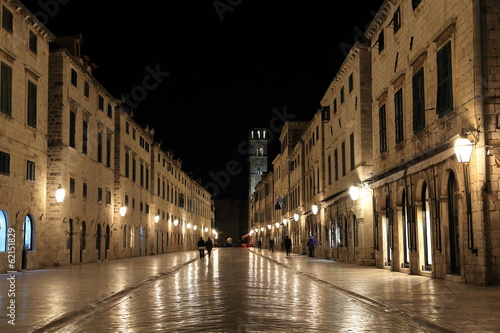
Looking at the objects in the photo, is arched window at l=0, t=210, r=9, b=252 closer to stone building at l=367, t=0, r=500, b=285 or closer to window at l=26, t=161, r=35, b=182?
window at l=26, t=161, r=35, b=182

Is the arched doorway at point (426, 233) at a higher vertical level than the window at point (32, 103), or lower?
lower

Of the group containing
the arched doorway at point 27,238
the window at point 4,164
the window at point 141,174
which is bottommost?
the arched doorway at point 27,238

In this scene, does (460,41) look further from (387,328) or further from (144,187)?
(144,187)

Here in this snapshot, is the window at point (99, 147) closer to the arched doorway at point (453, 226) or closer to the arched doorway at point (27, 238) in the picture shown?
the arched doorway at point (27, 238)

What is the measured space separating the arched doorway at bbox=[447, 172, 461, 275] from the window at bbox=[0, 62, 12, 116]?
18321 mm

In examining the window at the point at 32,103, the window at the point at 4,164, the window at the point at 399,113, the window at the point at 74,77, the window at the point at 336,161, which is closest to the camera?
the window at the point at 399,113

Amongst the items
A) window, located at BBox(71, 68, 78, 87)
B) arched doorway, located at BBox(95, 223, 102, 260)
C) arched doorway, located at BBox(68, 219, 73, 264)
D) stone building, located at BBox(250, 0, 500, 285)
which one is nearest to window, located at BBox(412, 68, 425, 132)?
stone building, located at BBox(250, 0, 500, 285)

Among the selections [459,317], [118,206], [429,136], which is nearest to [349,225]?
[429,136]

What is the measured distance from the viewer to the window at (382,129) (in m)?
28.1

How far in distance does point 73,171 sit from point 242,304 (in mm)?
24849

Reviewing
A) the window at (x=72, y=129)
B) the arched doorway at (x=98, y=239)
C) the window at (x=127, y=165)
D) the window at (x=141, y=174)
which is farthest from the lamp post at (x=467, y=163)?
the window at (x=141, y=174)

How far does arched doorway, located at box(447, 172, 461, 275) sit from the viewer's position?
19.5m

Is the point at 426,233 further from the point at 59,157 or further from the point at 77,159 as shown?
the point at 77,159

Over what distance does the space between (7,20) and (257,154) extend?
117 m
